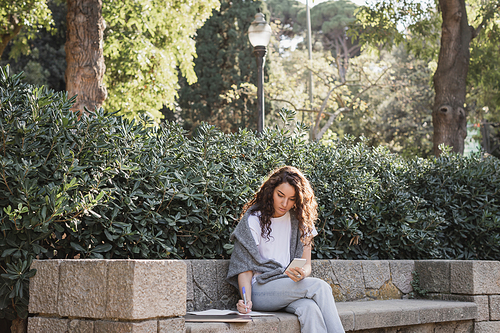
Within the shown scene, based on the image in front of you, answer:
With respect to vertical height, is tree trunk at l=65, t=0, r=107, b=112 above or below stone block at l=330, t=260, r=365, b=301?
above

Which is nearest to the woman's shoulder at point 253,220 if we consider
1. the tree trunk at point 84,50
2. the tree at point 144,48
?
the tree trunk at point 84,50

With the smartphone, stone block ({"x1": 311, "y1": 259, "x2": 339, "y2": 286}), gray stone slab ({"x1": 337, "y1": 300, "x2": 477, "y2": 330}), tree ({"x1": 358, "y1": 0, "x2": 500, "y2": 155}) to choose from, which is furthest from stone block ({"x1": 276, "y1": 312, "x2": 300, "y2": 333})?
tree ({"x1": 358, "y1": 0, "x2": 500, "y2": 155})

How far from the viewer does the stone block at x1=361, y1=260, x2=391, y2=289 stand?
533cm

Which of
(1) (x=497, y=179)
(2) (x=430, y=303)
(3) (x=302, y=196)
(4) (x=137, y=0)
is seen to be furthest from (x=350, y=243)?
(4) (x=137, y=0)

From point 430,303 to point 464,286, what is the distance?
51cm

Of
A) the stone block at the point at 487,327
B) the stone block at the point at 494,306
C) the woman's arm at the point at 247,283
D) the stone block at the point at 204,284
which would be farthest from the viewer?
the stone block at the point at 494,306

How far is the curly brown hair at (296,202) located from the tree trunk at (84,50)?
392 centimetres

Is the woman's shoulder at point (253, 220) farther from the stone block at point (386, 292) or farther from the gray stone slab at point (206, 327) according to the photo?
the stone block at point (386, 292)

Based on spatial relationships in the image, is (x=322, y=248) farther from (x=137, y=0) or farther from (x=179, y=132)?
(x=137, y=0)

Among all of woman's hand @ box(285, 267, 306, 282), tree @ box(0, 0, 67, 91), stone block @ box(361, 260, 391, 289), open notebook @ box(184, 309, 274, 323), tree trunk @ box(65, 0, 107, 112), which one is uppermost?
tree @ box(0, 0, 67, 91)

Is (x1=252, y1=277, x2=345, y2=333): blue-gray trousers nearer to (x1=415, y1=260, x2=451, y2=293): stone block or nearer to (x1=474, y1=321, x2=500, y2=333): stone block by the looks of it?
(x1=415, y1=260, x2=451, y2=293): stone block

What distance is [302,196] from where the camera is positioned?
4289mm

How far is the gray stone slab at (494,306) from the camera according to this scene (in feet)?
18.5

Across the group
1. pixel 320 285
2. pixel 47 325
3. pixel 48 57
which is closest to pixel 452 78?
pixel 320 285
